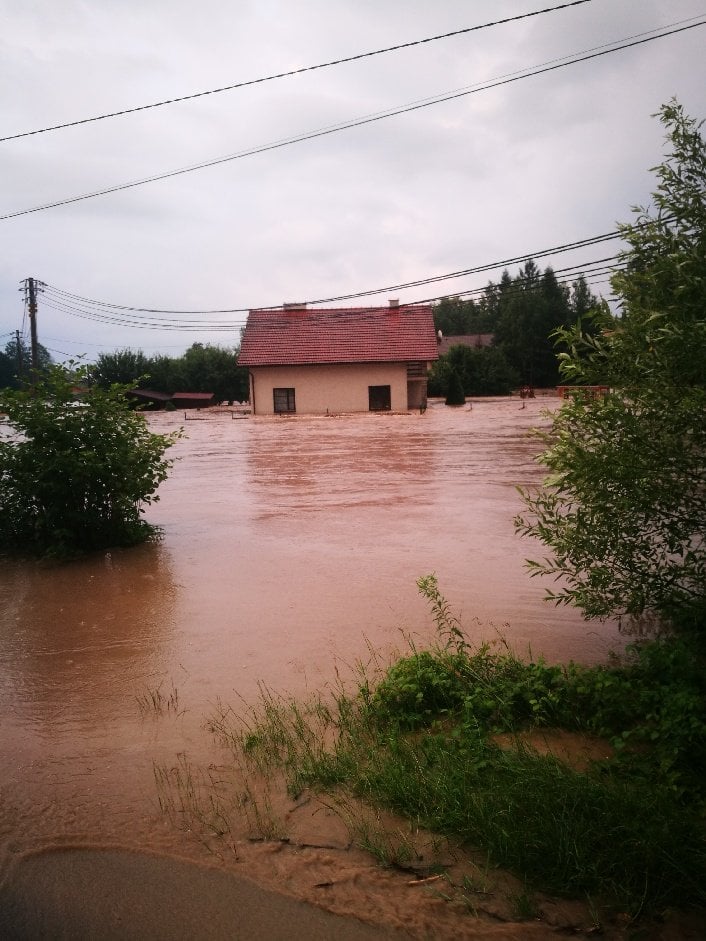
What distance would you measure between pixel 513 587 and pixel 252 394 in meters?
35.3

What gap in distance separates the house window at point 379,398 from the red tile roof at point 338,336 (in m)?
1.70

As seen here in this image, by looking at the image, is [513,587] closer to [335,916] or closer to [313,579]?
[313,579]

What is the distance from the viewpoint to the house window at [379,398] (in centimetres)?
4075

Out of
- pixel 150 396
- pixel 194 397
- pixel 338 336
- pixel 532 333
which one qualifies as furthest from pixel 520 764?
pixel 532 333

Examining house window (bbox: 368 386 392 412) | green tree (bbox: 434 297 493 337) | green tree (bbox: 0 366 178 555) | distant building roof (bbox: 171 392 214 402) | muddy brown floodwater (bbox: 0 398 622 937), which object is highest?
green tree (bbox: 434 297 493 337)

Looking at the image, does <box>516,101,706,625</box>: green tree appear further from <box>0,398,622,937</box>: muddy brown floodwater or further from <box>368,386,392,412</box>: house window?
<box>368,386,392,412</box>: house window

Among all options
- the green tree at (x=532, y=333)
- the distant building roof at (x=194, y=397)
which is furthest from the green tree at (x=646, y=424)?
the green tree at (x=532, y=333)

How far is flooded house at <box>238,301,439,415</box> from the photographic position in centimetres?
4034

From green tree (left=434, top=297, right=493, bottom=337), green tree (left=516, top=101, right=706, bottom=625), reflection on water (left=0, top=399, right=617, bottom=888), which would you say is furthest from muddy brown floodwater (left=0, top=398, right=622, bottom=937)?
green tree (left=434, top=297, right=493, bottom=337)

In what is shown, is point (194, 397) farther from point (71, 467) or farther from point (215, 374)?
point (71, 467)

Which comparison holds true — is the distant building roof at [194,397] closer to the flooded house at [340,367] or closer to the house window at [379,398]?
the flooded house at [340,367]

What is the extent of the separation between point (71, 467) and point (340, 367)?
32344 millimetres

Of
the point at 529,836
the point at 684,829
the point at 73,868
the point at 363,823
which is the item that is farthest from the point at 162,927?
the point at 684,829

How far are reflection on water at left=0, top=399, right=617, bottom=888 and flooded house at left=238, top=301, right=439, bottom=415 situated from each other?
87.5ft
